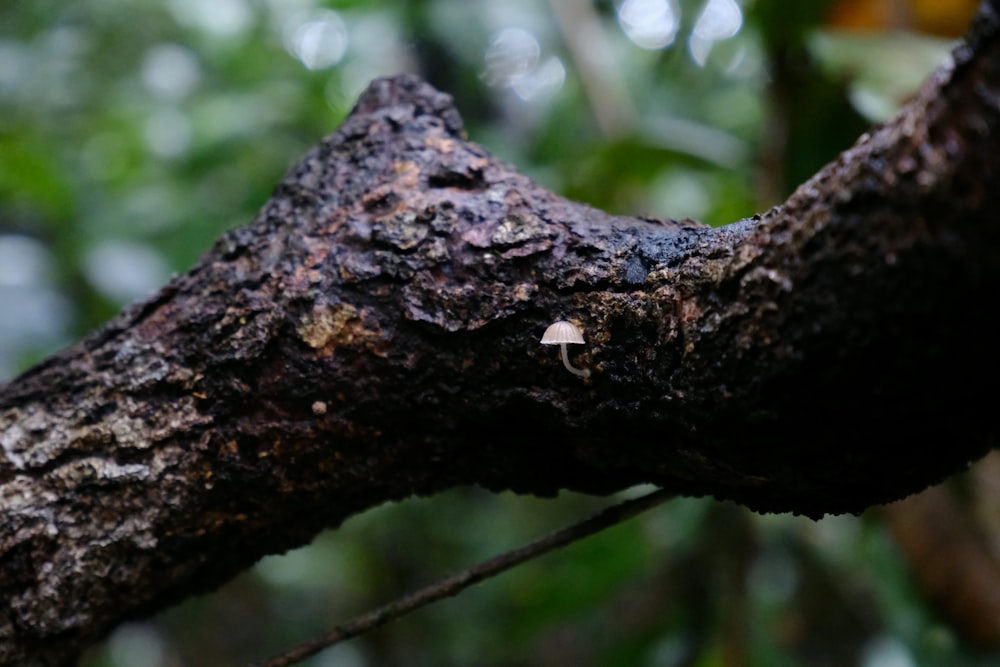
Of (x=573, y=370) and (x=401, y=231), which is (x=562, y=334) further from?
(x=401, y=231)

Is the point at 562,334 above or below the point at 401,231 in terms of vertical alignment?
below

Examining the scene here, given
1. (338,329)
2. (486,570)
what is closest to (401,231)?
(338,329)

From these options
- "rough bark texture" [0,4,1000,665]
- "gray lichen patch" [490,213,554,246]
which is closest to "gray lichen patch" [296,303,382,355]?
"rough bark texture" [0,4,1000,665]

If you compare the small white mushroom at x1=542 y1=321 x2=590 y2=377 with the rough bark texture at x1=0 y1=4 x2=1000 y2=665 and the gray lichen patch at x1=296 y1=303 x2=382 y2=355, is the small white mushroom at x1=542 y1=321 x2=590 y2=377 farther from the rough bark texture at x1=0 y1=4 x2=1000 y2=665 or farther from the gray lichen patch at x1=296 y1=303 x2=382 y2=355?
the gray lichen patch at x1=296 y1=303 x2=382 y2=355

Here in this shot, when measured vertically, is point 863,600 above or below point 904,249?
below

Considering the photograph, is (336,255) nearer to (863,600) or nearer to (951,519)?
(951,519)

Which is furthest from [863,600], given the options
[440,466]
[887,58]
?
[440,466]

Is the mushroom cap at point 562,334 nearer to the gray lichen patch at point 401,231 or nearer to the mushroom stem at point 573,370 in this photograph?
the mushroom stem at point 573,370
